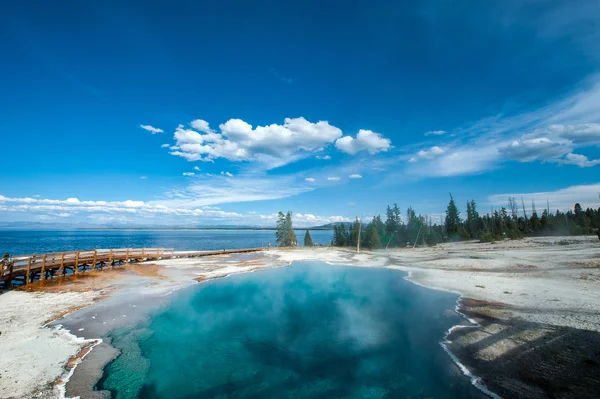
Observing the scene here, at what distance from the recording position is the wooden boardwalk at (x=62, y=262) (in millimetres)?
23266

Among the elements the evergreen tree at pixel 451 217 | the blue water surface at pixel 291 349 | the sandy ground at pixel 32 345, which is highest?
the evergreen tree at pixel 451 217

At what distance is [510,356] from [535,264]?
25.3 m

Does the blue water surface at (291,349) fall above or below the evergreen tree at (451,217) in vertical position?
below

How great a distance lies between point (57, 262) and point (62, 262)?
2.09 feet

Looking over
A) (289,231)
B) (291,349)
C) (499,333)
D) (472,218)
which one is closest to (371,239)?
(289,231)

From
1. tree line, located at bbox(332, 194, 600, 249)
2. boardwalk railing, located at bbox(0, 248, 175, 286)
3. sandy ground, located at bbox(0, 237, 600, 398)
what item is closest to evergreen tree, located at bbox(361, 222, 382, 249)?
tree line, located at bbox(332, 194, 600, 249)

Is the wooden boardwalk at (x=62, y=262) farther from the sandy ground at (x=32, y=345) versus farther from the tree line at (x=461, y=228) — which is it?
the tree line at (x=461, y=228)

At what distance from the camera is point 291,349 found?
1209cm

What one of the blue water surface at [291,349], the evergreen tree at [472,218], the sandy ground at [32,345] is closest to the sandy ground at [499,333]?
the sandy ground at [32,345]

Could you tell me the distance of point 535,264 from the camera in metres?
28.8

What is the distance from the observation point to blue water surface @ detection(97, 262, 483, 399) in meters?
8.99

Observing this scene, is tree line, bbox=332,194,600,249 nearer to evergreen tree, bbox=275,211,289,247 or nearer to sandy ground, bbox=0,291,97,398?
evergreen tree, bbox=275,211,289,247

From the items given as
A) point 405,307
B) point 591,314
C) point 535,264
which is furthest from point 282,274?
point 535,264

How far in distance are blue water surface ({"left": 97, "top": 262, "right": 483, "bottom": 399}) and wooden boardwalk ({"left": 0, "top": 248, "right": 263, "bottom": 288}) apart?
14119 millimetres
